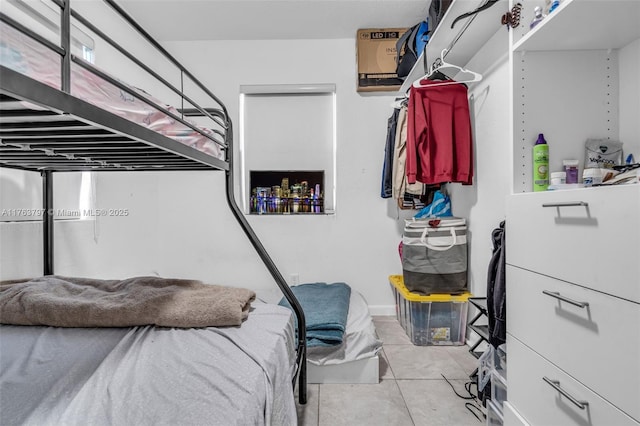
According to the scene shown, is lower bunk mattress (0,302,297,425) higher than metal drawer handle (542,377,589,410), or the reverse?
lower bunk mattress (0,302,297,425)

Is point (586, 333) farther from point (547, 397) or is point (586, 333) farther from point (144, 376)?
point (144, 376)

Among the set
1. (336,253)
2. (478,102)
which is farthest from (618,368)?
(336,253)

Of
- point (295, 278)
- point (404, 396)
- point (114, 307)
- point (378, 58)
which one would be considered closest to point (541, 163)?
point (404, 396)

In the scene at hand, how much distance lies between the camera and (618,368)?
70cm

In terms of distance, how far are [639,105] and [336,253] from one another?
2037mm

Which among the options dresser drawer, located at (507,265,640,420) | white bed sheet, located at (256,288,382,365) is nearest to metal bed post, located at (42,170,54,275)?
white bed sheet, located at (256,288,382,365)

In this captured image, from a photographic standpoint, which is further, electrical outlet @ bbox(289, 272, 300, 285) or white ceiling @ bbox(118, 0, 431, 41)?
electrical outlet @ bbox(289, 272, 300, 285)

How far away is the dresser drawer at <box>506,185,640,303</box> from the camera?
26.9 inches

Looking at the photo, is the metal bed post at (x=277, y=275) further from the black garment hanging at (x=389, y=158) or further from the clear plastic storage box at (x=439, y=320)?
the black garment hanging at (x=389, y=158)

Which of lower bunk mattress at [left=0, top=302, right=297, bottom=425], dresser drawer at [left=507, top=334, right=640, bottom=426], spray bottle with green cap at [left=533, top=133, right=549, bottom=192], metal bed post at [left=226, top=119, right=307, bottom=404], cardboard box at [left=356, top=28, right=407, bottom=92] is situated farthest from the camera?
cardboard box at [left=356, top=28, right=407, bottom=92]

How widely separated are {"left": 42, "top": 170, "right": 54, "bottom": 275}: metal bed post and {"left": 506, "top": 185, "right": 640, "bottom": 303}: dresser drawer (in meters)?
2.09

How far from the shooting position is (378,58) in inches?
101

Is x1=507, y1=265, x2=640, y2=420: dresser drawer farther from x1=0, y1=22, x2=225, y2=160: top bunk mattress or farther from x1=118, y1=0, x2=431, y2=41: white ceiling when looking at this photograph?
x1=118, y1=0, x2=431, y2=41: white ceiling

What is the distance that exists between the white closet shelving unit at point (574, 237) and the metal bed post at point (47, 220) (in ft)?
6.85
